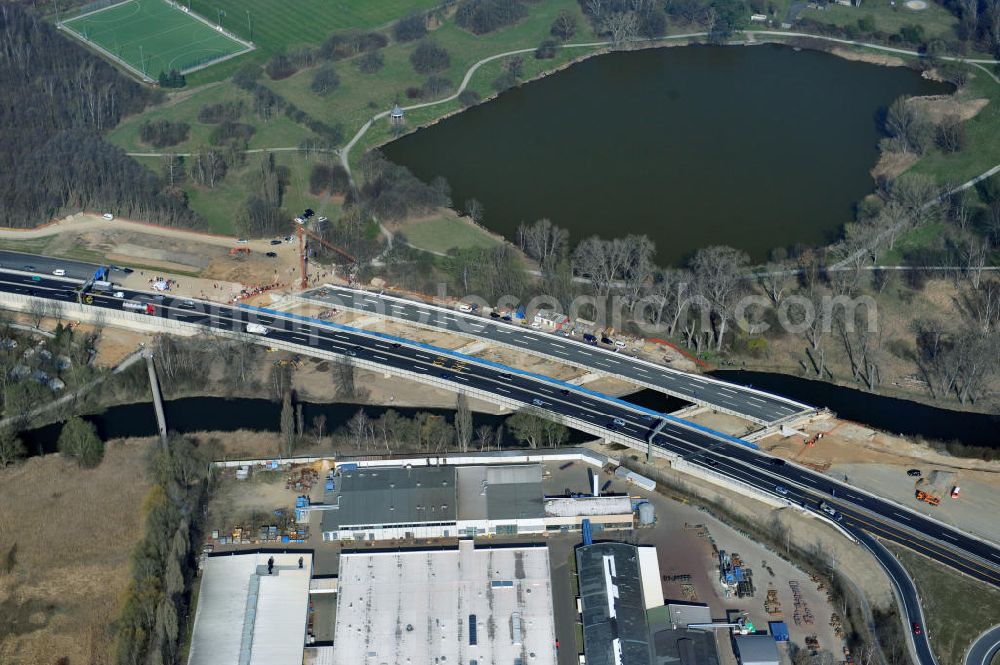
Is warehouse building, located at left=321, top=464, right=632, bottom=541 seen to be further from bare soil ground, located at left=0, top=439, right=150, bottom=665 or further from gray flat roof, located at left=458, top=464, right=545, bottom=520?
bare soil ground, located at left=0, top=439, right=150, bottom=665

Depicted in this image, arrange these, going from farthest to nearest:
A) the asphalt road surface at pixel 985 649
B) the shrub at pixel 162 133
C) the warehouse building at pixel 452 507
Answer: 1. the shrub at pixel 162 133
2. the warehouse building at pixel 452 507
3. the asphalt road surface at pixel 985 649

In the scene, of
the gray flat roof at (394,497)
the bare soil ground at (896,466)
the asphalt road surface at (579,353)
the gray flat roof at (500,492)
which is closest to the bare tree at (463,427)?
the gray flat roof at (500,492)

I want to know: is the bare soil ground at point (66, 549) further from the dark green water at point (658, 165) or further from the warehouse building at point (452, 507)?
the dark green water at point (658, 165)

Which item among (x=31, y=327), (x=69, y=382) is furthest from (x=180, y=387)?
(x=31, y=327)

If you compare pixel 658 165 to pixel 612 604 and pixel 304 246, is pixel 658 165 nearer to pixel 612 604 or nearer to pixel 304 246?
pixel 304 246

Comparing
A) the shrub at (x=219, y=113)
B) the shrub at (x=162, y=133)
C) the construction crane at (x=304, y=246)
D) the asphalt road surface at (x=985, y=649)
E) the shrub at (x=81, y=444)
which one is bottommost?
the asphalt road surface at (x=985, y=649)

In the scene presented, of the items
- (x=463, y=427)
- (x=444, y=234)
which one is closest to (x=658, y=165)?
(x=444, y=234)
